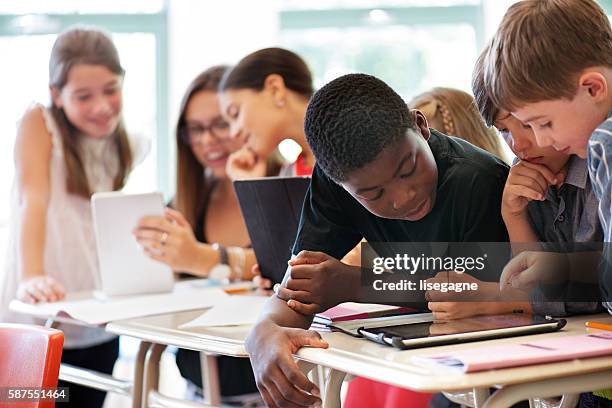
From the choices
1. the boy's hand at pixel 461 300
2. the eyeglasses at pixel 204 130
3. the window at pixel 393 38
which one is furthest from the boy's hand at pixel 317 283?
the window at pixel 393 38

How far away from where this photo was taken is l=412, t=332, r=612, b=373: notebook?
839 millimetres

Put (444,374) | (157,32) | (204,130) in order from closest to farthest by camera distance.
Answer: (444,374), (204,130), (157,32)

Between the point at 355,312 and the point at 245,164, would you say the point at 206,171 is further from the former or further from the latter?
the point at 355,312

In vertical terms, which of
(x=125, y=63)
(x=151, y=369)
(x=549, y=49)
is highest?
(x=125, y=63)

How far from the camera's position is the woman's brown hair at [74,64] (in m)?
2.05

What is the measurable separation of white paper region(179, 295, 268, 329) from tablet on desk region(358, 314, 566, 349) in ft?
1.21

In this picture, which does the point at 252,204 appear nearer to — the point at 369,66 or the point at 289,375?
the point at 289,375

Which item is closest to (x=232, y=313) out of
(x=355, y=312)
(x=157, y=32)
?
(x=355, y=312)

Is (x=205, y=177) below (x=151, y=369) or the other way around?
the other way around

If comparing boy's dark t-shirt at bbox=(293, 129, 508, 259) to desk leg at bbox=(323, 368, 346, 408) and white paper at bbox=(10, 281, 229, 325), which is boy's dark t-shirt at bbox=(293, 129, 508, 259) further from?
white paper at bbox=(10, 281, 229, 325)

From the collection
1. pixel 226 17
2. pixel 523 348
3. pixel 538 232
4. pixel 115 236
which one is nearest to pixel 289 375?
pixel 523 348

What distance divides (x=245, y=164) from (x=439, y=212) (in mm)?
949

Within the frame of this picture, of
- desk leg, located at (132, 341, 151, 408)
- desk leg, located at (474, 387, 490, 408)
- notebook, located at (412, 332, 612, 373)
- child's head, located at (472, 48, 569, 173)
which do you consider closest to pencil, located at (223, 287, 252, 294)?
desk leg, located at (132, 341, 151, 408)

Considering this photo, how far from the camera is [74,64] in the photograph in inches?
80.3
